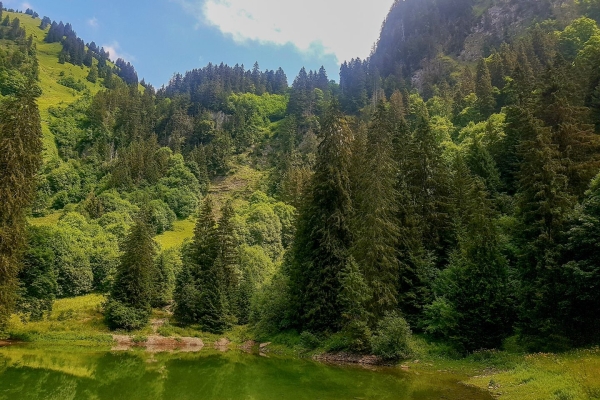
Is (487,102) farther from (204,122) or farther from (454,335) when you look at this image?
(204,122)

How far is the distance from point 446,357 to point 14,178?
37971mm

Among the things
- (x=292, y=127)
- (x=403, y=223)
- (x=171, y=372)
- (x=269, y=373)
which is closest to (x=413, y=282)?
(x=403, y=223)

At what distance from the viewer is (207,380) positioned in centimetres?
2406

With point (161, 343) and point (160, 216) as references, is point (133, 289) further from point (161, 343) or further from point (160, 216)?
point (160, 216)

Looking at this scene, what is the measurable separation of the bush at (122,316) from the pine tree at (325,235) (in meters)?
22.9

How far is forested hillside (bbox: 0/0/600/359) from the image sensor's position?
2814 cm

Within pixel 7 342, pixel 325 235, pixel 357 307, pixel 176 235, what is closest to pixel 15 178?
pixel 7 342

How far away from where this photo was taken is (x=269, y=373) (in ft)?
87.3

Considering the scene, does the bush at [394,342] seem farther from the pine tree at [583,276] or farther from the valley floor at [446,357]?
the pine tree at [583,276]

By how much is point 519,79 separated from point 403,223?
4402cm

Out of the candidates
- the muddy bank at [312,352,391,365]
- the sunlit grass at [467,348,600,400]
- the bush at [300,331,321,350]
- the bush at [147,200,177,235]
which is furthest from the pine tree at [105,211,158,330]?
the sunlit grass at [467,348,600,400]

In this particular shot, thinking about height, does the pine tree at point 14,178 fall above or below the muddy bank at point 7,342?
above

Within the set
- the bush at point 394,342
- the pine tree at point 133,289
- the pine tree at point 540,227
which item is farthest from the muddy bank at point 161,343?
the pine tree at point 540,227

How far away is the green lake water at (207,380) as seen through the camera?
1891 centimetres
